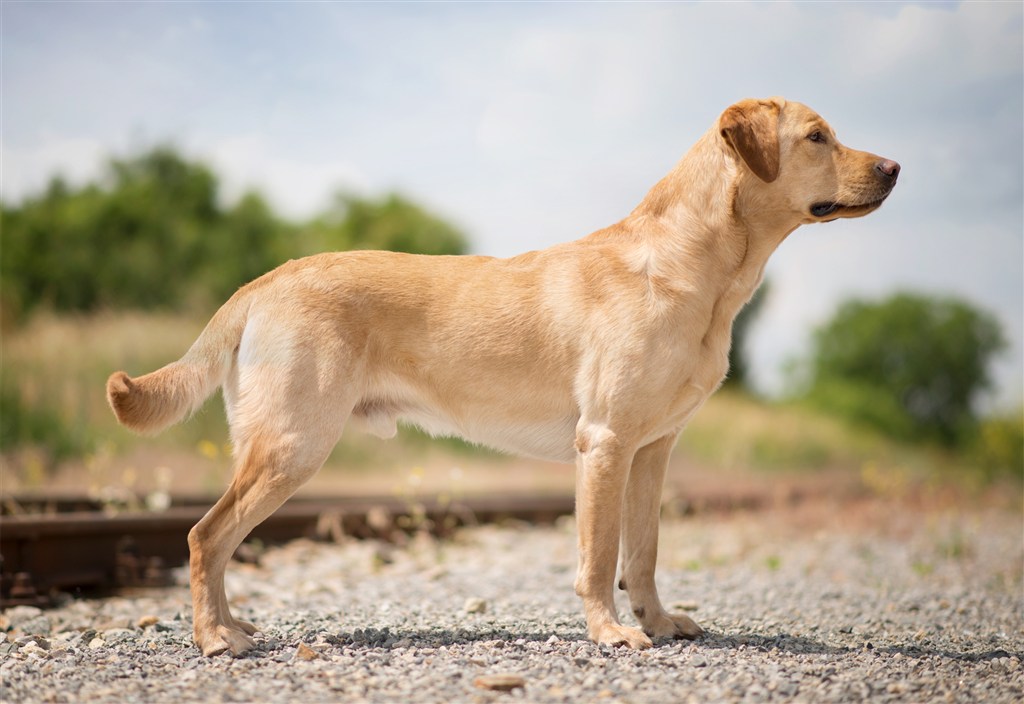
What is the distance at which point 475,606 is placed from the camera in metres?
5.71

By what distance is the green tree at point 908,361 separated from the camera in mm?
29406

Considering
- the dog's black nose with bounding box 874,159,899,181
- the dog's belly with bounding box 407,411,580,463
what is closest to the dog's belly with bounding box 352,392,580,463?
the dog's belly with bounding box 407,411,580,463

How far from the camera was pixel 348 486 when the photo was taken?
13.4 meters

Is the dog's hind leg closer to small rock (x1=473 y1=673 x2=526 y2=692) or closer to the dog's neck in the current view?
small rock (x1=473 y1=673 x2=526 y2=692)

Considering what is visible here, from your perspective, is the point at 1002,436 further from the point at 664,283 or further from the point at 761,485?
the point at 664,283

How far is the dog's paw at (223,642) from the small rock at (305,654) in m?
0.26

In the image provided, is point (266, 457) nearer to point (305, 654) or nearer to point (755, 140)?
point (305, 654)

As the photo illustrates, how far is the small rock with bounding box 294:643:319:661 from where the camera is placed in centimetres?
411

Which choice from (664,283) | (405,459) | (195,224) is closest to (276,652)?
(664,283)

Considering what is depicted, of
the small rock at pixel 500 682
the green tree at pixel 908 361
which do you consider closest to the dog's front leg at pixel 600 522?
the small rock at pixel 500 682

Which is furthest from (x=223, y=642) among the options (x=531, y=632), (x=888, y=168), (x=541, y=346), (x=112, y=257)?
(x=112, y=257)

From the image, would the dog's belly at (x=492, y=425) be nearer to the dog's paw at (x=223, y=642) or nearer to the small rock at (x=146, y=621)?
the dog's paw at (x=223, y=642)

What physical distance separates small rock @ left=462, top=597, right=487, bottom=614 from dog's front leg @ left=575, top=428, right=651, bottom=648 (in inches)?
53.6

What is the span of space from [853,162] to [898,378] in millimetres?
30859
